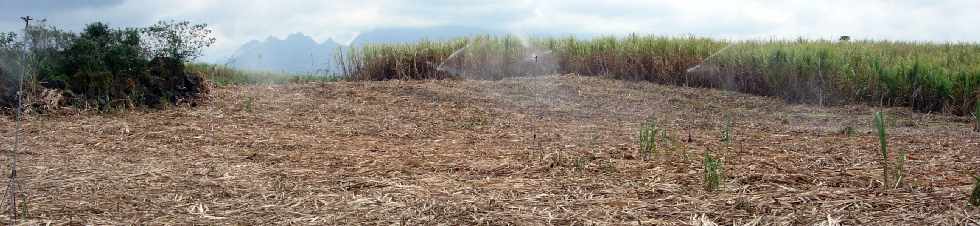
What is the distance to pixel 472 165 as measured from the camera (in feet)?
17.1

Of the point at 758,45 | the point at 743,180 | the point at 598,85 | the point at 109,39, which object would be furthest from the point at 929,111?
the point at 109,39

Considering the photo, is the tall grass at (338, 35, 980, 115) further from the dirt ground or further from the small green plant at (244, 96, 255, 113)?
the small green plant at (244, 96, 255, 113)

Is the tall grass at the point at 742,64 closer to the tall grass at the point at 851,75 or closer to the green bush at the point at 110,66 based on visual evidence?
the tall grass at the point at 851,75

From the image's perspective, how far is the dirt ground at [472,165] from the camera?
12.3 feet

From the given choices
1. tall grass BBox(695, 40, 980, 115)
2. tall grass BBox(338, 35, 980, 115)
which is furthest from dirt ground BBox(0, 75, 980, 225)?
tall grass BBox(338, 35, 980, 115)

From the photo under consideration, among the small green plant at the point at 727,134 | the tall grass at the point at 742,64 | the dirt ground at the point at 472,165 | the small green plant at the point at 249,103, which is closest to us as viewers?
the dirt ground at the point at 472,165

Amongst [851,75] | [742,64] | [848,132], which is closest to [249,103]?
[848,132]

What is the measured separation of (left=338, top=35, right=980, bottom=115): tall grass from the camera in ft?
33.0

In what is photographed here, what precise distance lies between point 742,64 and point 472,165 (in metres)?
7.25

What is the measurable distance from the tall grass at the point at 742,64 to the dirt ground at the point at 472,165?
66 cm

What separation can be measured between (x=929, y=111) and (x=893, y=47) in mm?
3430

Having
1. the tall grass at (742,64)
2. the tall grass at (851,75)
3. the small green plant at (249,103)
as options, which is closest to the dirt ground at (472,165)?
the small green plant at (249,103)

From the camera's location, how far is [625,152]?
565 centimetres

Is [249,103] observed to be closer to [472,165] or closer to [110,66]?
[110,66]
